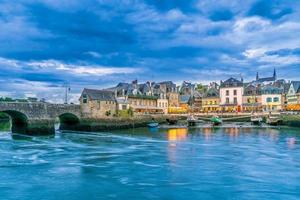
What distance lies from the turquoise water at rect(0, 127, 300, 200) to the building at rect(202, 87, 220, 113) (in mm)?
65816

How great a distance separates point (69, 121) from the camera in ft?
191

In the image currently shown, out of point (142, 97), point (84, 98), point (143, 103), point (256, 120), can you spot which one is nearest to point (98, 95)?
point (84, 98)

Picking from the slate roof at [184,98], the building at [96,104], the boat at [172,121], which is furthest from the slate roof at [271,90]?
the building at [96,104]

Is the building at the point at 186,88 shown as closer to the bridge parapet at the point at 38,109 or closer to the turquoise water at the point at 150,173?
the bridge parapet at the point at 38,109

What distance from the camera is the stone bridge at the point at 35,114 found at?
4580 cm

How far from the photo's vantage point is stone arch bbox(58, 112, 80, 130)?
5533 cm

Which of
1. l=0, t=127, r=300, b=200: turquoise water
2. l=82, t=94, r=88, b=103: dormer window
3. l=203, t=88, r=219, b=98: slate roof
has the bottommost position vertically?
l=0, t=127, r=300, b=200: turquoise water

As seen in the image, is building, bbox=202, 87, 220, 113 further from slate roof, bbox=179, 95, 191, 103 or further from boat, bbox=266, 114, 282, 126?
boat, bbox=266, 114, 282, 126

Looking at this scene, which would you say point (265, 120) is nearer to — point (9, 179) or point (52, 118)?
point (52, 118)

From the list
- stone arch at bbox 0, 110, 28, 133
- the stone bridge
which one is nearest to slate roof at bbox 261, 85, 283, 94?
the stone bridge

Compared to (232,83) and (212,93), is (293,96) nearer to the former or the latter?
(232,83)

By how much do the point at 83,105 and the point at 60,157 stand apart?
94.7 feet

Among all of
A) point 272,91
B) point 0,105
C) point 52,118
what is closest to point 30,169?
point 0,105

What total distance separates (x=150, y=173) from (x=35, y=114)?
97.6 feet
